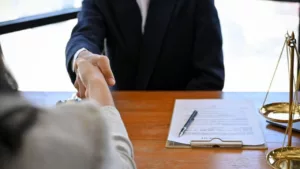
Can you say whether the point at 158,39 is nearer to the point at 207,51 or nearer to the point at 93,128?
the point at 207,51

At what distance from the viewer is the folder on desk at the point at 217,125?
1.10 meters

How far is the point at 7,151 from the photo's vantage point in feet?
1.64

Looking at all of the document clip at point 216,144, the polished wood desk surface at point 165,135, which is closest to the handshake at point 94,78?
the polished wood desk surface at point 165,135

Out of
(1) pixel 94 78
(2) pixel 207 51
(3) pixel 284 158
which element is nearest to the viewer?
(3) pixel 284 158

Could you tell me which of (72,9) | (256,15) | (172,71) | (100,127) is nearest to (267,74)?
(256,15)

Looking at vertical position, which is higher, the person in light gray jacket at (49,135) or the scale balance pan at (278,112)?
the person in light gray jacket at (49,135)

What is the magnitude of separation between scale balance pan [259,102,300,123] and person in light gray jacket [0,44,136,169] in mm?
645

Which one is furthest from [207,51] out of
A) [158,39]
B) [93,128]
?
[93,128]

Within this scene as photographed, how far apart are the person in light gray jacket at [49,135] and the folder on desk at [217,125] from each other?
0.51 meters

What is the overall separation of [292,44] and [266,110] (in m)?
0.25

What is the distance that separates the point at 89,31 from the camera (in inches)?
64.6

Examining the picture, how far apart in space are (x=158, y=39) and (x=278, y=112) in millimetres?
577

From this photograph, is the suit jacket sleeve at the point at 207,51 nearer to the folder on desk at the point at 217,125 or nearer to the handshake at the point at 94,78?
the folder on desk at the point at 217,125

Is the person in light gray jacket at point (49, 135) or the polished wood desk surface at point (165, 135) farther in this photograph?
the polished wood desk surface at point (165, 135)
